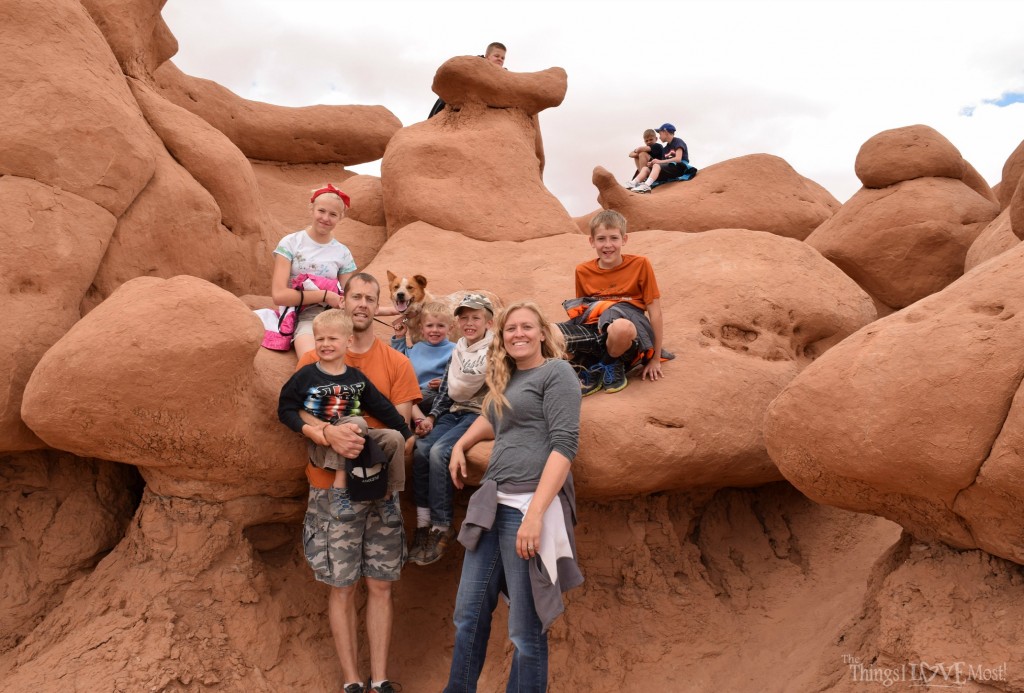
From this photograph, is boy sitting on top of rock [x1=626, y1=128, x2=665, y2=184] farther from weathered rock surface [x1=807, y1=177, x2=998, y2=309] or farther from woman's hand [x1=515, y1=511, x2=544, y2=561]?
woman's hand [x1=515, y1=511, x2=544, y2=561]

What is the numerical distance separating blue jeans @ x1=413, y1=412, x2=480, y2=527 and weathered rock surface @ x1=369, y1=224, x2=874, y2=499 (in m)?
0.15

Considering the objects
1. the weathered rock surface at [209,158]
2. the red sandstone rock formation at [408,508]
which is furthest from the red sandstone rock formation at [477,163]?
the weathered rock surface at [209,158]

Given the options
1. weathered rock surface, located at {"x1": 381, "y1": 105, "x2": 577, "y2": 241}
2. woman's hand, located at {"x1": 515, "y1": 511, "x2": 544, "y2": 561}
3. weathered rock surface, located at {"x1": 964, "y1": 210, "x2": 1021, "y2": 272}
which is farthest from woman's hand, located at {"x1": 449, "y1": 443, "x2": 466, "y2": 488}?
weathered rock surface, located at {"x1": 964, "y1": 210, "x2": 1021, "y2": 272}

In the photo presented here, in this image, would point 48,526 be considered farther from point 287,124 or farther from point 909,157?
point 909,157

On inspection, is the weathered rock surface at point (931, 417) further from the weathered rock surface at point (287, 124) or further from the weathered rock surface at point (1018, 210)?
the weathered rock surface at point (287, 124)

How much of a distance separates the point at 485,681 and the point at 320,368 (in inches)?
68.1

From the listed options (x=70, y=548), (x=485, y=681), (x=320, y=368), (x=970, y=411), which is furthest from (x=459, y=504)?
(x=970, y=411)

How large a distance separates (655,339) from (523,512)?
4.23 feet

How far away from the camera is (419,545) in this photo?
377 centimetres

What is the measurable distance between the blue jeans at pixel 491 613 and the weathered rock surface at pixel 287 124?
5469 mm

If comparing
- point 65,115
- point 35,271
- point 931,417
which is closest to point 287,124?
point 65,115

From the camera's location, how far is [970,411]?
2.71 m

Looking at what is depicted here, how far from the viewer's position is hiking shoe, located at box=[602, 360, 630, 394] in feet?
12.6

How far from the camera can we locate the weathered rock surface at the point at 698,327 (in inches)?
143
